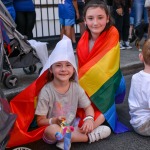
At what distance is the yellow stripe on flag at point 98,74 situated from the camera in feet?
8.93

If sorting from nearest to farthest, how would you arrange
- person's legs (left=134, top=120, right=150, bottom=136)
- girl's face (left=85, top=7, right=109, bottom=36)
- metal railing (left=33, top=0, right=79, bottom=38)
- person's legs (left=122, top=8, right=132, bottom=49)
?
person's legs (left=134, top=120, right=150, bottom=136) → girl's face (left=85, top=7, right=109, bottom=36) → person's legs (left=122, top=8, right=132, bottom=49) → metal railing (left=33, top=0, right=79, bottom=38)

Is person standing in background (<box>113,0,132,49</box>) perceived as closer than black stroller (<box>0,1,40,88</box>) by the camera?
No

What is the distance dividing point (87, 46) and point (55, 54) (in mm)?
603

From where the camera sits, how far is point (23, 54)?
12.3 feet

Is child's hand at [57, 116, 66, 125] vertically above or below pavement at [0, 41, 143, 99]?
above

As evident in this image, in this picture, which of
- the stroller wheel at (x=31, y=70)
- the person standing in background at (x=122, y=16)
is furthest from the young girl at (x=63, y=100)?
the person standing in background at (x=122, y=16)

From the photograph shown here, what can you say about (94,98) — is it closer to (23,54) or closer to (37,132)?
(37,132)

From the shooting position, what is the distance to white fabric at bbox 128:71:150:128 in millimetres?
2463

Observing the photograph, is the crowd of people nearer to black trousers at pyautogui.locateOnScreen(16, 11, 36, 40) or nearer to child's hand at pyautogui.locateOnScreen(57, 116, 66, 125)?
child's hand at pyautogui.locateOnScreen(57, 116, 66, 125)

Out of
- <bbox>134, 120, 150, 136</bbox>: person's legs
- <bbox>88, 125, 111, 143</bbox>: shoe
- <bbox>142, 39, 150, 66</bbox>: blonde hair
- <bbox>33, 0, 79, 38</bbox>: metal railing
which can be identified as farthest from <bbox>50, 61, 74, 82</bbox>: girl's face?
<bbox>33, 0, 79, 38</bbox>: metal railing

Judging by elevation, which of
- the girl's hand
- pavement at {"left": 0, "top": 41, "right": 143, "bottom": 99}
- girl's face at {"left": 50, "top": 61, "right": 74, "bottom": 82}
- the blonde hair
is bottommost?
pavement at {"left": 0, "top": 41, "right": 143, "bottom": 99}

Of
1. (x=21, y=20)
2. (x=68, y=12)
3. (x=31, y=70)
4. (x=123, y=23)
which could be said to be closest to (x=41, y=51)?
(x=31, y=70)

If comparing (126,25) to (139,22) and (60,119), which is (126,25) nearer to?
(139,22)

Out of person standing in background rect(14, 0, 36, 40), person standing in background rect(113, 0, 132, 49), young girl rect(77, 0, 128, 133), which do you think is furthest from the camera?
person standing in background rect(113, 0, 132, 49)
